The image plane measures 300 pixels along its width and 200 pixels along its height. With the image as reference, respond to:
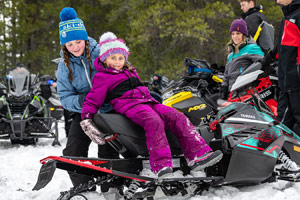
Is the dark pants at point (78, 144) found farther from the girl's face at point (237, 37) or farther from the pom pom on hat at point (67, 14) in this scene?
the girl's face at point (237, 37)

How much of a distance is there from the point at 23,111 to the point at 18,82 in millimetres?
621

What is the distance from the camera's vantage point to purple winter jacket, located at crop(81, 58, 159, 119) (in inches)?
104

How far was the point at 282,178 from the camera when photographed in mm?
2867

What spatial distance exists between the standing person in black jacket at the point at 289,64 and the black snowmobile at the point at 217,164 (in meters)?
0.55

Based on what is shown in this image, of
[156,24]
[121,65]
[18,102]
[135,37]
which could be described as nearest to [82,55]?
[121,65]

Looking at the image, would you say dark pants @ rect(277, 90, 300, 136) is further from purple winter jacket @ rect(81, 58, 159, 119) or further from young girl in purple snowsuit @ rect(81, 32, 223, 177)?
purple winter jacket @ rect(81, 58, 159, 119)

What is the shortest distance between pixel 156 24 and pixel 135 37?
67.2 inches

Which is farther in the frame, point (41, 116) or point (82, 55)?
point (41, 116)

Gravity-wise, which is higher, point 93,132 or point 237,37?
point 237,37

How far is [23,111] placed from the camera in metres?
6.14

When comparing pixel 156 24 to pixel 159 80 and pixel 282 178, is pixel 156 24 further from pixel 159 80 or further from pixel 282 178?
pixel 282 178

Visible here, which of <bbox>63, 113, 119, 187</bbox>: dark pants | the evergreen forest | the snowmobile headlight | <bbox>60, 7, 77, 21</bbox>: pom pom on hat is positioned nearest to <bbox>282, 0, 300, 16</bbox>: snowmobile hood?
<bbox>60, 7, 77, 21</bbox>: pom pom on hat

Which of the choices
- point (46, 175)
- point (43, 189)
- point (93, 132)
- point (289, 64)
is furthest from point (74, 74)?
point (289, 64)

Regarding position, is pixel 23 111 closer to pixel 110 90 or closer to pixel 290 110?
pixel 110 90
